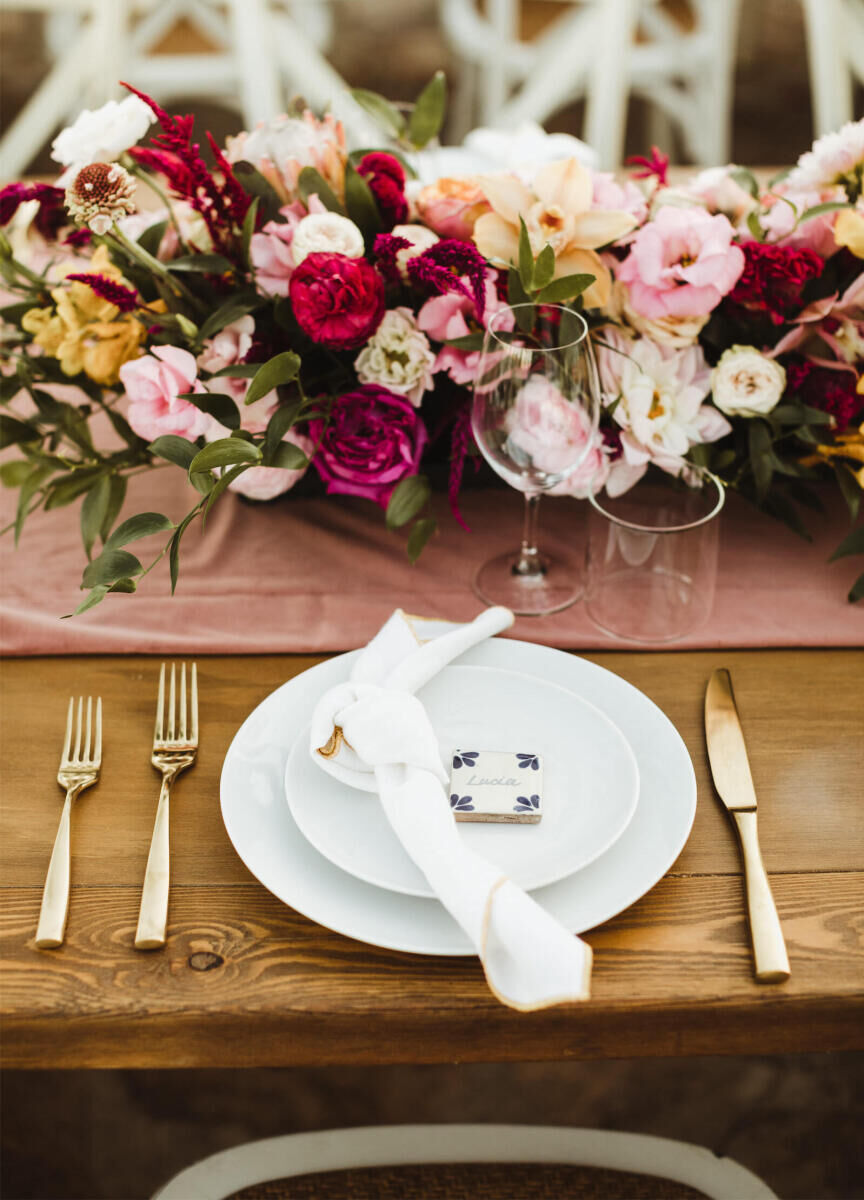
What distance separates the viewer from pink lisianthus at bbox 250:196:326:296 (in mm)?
919

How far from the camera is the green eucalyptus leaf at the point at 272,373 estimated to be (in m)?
0.82

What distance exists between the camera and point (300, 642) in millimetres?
927

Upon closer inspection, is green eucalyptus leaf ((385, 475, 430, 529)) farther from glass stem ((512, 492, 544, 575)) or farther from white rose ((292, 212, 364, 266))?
white rose ((292, 212, 364, 266))

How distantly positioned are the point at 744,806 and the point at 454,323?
0.46m

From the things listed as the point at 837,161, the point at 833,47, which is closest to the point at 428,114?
the point at 837,161

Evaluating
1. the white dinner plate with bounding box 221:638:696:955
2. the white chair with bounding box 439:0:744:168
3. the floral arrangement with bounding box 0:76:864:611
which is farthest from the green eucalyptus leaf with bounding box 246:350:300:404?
the white chair with bounding box 439:0:744:168

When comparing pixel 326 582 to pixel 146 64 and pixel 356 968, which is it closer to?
pixel 356 968

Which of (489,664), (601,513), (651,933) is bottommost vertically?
(651,933)

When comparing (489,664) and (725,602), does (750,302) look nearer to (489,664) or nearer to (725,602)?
(725,602)

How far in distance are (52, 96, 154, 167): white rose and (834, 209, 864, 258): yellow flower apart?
0.58m

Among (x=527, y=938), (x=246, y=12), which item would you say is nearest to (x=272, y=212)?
(x=527, y=938)

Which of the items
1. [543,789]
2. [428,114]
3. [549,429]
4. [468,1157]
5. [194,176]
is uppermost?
[428,114]

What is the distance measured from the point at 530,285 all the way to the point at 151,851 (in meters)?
0.53

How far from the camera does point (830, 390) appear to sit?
967 millimetres
